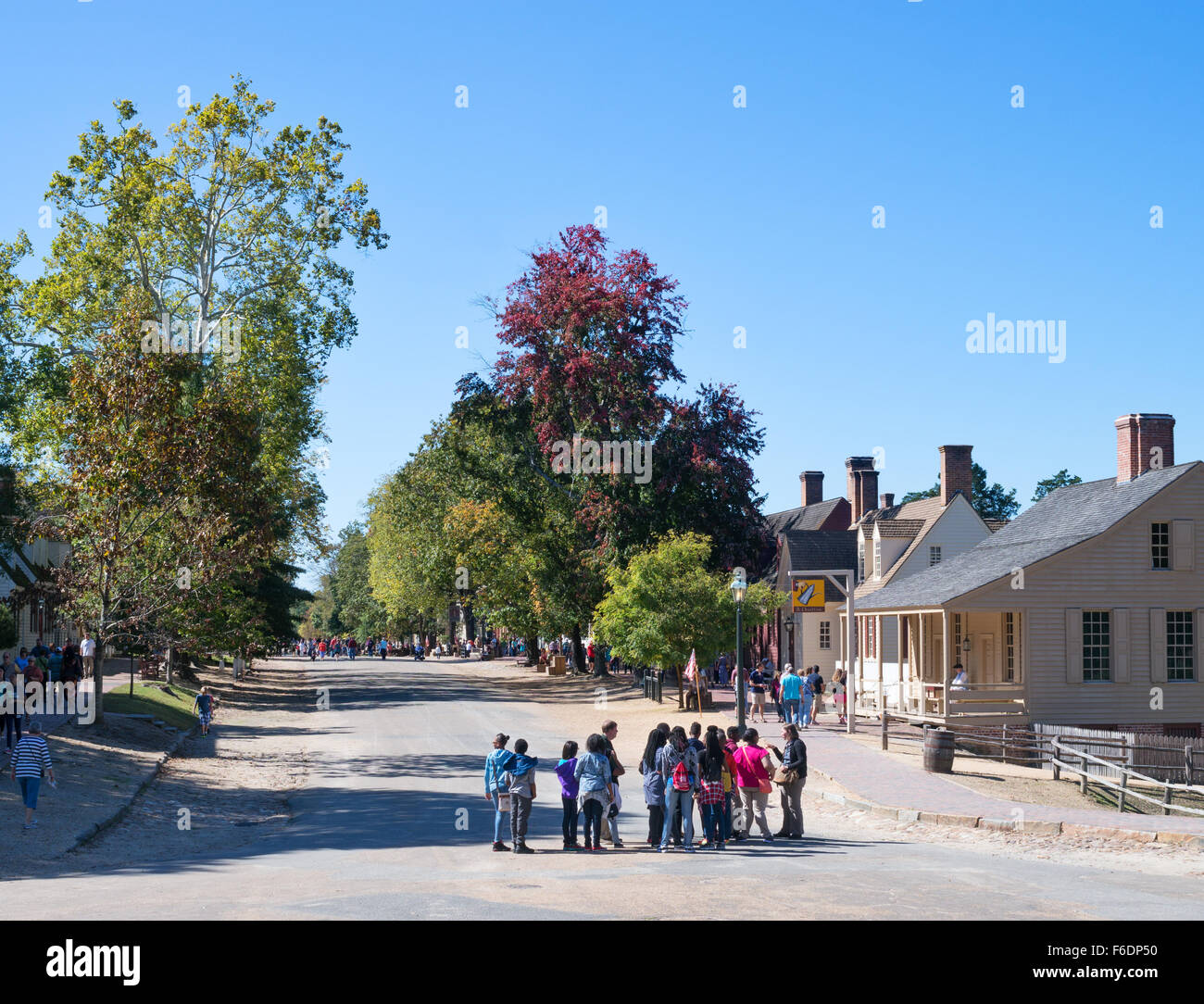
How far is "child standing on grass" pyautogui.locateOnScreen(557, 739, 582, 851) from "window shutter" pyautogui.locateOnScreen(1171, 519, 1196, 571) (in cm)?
2339

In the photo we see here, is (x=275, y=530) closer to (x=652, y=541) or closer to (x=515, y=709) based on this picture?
(x=515, y=709)

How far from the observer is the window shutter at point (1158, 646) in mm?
32750

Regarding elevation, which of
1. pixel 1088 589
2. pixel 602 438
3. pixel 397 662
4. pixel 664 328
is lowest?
pixel 397 662

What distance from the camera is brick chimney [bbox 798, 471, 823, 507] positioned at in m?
69.4

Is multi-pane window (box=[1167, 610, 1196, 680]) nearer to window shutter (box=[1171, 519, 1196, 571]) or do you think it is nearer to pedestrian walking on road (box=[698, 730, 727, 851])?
window shutter (box=[1171, 519, 1196, 571])

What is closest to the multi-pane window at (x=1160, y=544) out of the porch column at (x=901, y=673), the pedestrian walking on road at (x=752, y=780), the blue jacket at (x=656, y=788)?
the porch column at (x=901, y=673)

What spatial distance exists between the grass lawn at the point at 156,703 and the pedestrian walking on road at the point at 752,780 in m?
19.8

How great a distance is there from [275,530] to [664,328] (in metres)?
16.1

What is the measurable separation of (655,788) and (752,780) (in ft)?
5.43

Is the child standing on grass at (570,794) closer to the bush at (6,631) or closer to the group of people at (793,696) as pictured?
the group of people at (793,696)

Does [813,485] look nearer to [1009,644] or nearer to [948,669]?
[1009,644]

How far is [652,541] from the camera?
45469 mm

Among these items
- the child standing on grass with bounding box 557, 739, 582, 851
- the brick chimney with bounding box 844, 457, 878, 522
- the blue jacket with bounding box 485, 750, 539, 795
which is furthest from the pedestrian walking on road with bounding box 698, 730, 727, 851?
the brick chimney with bounding box 844, 457, 878, 522

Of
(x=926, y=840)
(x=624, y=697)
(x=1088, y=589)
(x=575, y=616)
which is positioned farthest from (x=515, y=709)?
(x=926, y=840)
